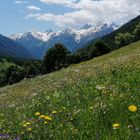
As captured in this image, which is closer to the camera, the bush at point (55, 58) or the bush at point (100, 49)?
the bush at point (55, 58)

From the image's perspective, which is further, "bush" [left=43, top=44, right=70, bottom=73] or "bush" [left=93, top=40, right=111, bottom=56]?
"bush" [left=93, top=40, right=111, bottom=56]

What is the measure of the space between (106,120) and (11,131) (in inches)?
96.2

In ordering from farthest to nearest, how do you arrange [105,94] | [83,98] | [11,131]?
[83,98] → [105,94] → [11,131]

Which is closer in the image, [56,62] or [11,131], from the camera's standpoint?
[11,131]

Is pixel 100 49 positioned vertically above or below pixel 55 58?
above

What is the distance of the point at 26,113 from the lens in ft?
40.2

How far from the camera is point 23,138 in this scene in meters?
8.08

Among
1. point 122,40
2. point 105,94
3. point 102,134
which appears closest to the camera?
point 102,134

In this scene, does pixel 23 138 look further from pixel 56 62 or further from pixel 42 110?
pixel 56 62

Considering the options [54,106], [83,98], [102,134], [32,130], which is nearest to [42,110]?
[54,106]

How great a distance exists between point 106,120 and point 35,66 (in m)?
145

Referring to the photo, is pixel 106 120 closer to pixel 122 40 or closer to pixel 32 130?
pixel 32 130

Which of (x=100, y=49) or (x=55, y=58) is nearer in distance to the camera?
(x=55, y=58)

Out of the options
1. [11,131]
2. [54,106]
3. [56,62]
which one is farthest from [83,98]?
[56,62]
